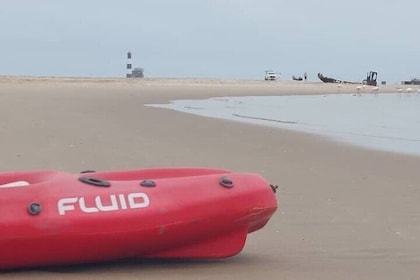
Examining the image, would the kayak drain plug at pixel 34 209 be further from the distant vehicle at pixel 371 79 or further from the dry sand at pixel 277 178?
the distant vehicle at pixel 371 79

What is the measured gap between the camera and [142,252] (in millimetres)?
3832

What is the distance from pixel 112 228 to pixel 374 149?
6750mm

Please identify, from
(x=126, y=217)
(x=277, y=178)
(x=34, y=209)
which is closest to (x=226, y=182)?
(x=126, y=217)

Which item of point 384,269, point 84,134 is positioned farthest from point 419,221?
point 84,134

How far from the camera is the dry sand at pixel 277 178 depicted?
13.0ft

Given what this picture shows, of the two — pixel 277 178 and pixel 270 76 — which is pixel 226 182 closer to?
pixel 277 178

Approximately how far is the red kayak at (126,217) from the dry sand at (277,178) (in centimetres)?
11

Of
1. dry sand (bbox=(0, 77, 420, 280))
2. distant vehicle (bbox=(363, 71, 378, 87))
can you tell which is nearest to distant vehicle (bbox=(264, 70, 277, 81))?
distant vehicle (bbox=(363, 71, 378, 87))

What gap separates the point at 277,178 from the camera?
6773 mm

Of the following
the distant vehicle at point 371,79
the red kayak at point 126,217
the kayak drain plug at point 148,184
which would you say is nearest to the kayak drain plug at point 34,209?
the red kayak at point 126,217

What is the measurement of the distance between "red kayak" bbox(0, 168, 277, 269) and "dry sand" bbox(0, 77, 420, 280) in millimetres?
111

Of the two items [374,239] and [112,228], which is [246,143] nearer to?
[374,239]

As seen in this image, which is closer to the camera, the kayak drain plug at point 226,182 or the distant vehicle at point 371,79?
the kayak drain plug at point 226,182

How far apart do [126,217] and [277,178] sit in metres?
3.24
